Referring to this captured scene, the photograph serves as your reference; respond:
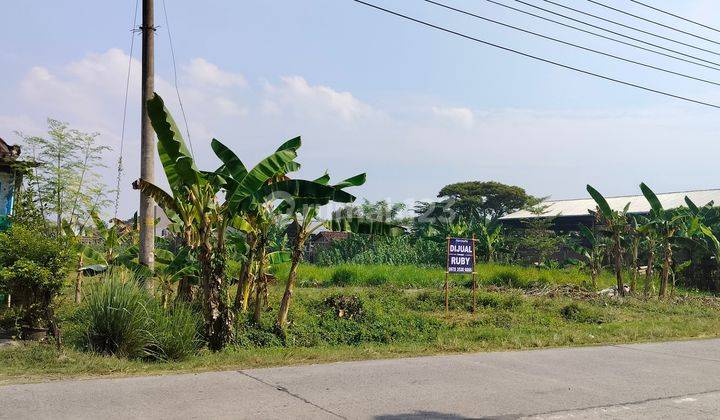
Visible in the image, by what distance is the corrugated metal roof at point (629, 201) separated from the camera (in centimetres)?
4134

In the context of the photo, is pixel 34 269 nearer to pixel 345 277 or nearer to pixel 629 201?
pixel 345 277

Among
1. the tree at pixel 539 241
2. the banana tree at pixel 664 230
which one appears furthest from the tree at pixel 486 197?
the banana tree at pixel 664 230

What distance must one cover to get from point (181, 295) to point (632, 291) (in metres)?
15.0

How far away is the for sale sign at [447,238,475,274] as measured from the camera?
49.2ft

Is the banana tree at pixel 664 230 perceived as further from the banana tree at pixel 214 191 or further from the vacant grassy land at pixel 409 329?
the banana tree at pixel 214 191

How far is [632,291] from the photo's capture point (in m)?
20.5

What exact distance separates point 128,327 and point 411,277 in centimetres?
1412

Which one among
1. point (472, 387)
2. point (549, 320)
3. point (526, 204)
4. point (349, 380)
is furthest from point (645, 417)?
point (526, 204)

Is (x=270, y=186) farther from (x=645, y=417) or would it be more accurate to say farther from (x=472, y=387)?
(x=645, y=417)

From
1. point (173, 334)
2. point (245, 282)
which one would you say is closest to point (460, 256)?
point (245, 282)

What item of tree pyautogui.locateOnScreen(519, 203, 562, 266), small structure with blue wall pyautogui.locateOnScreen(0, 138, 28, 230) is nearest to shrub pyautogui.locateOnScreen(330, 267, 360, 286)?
small structure with blue wall pyautogui.locateOnScreen(0, 138, 28, 230)

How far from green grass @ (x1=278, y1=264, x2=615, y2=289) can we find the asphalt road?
446 inches

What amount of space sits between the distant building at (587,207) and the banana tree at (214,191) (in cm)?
3410

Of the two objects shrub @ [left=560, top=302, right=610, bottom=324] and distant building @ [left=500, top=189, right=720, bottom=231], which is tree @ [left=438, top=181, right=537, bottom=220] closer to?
distant building @ [left=500, top=189, right=720, bottom=231]
